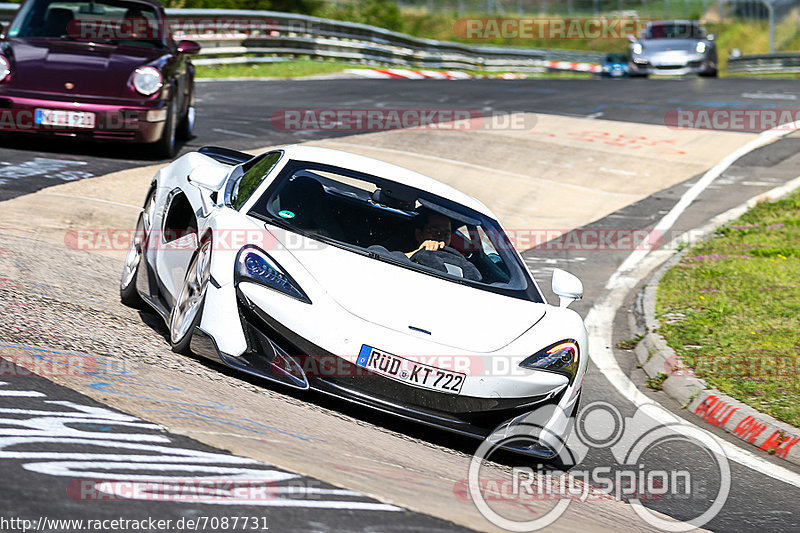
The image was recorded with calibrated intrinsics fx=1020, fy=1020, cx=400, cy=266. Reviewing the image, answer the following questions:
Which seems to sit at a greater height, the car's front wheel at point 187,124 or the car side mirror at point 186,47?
the car side mirror at point 186,47

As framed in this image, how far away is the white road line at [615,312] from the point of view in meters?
6.07

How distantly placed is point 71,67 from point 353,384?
6784mm

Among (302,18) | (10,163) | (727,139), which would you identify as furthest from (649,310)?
(302,18)

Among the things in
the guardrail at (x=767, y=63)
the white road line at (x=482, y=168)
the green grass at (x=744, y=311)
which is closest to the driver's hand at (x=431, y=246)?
the green grass at (x=744, y=311)

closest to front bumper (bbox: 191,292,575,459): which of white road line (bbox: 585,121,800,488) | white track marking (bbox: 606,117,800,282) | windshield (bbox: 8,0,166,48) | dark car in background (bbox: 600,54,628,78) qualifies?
white road line (bbox: 585,121,800,488)

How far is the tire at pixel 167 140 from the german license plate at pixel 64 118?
0.99 meters

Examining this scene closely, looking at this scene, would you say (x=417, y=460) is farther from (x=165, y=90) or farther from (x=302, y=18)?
(x=302, y=18)

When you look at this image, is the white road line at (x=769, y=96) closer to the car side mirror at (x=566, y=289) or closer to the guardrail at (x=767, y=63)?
the guardrail at (x=767, y=63)

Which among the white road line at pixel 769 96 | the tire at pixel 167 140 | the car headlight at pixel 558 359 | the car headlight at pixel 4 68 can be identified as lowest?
the white road line at pixel 769 96

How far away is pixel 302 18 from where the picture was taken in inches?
1038

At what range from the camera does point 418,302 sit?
5.25 m

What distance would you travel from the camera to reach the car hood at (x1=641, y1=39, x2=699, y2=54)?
2809 centimetres

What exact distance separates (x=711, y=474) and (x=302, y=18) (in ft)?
73.5

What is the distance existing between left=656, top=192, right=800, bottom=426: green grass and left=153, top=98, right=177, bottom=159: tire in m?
5.59
